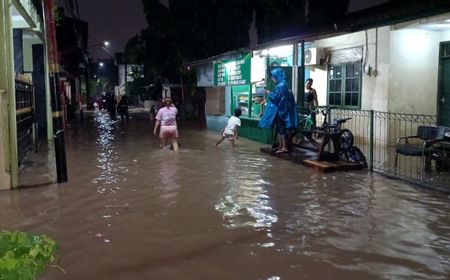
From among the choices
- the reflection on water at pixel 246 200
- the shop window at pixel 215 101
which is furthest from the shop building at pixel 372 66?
the shop window at pixel 215 101

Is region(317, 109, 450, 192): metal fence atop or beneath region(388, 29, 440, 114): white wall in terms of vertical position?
beneath

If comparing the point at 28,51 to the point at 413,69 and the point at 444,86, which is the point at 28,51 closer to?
the point at 413,69

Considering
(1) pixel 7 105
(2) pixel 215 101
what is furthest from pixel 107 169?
(2) pixel 215 101

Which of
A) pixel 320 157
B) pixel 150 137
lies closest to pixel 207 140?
pixel 150 137

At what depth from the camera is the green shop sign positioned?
17.1 m

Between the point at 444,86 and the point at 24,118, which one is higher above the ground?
the point at 444,86

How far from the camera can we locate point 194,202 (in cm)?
770

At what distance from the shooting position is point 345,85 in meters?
15.7

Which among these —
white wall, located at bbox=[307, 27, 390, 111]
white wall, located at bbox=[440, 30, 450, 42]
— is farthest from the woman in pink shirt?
white wall, located at bbox=[440, 30, 450, 42]

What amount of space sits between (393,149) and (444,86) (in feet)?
7.35

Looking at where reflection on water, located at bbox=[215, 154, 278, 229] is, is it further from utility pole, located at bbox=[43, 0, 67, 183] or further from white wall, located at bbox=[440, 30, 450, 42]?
white wall, located at bbox=[440, 30, 450, 42]

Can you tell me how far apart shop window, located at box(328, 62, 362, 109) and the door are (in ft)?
7.28

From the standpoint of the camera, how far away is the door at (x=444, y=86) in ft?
43.4

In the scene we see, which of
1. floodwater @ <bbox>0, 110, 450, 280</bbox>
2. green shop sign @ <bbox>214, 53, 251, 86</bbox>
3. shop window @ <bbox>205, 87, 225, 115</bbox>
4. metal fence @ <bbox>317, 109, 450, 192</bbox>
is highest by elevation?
green shop sign @ <bbox>214, 53, 251, 86</bbox>
